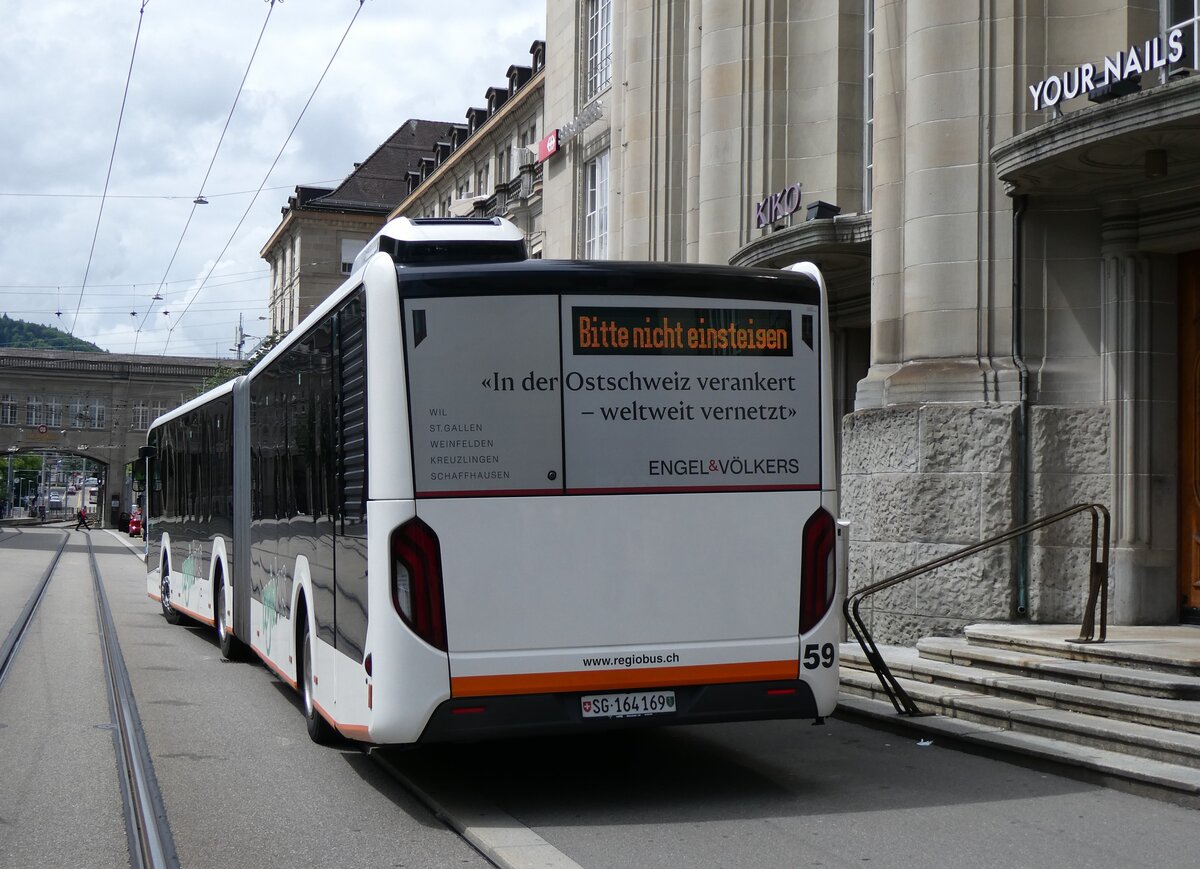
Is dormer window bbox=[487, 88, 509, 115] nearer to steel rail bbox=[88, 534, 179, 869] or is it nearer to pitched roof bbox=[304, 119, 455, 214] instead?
pitched roof bbox=[304, 119, 455, 214]

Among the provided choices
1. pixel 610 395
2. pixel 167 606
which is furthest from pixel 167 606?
pixel 610 395

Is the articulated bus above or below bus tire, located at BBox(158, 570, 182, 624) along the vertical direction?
above

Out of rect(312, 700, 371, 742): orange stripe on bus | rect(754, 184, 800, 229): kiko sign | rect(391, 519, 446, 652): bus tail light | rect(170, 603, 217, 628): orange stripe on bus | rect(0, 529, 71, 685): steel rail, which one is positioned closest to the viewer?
rect(391, 519, 446, 652): bus tail light

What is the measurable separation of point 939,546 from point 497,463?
814 centimetres

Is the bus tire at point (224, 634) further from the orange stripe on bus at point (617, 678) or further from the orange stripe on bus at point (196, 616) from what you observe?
the orange stripe on bus at point (617, 678)

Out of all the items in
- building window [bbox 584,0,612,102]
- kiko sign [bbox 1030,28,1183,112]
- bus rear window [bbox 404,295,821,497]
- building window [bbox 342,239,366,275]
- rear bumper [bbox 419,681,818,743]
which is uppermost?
building window [bbox 342,239,366,275]

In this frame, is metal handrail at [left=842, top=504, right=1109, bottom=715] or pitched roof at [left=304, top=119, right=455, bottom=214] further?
pitched roof at [left=304, top=119, right=455, bottom=214]

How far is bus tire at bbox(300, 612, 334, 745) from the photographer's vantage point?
1010 centimetres

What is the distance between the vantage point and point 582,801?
8.23 m

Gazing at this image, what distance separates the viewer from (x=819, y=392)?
8391mm

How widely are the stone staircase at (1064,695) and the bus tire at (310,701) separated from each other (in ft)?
13.4

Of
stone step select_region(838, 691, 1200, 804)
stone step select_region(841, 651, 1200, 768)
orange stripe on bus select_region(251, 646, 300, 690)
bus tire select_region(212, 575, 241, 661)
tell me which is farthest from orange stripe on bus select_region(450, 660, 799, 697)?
bus tire select_region(212, 575, 241, 661)

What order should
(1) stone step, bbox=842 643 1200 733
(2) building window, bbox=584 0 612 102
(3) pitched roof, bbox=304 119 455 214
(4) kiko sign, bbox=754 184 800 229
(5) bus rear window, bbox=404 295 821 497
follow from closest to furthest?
(5) bus rear window, bbox=404 295 821 497 < (1) stone step, bbox=842 643 1200 733 < (4) kiko sign, bbox=754 184 800 229 < (2) building window, bbox=584 0 612 102 < (3) pitched roof, bbox=304 119 455 214

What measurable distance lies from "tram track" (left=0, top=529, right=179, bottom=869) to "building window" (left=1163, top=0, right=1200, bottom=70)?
967 cm
